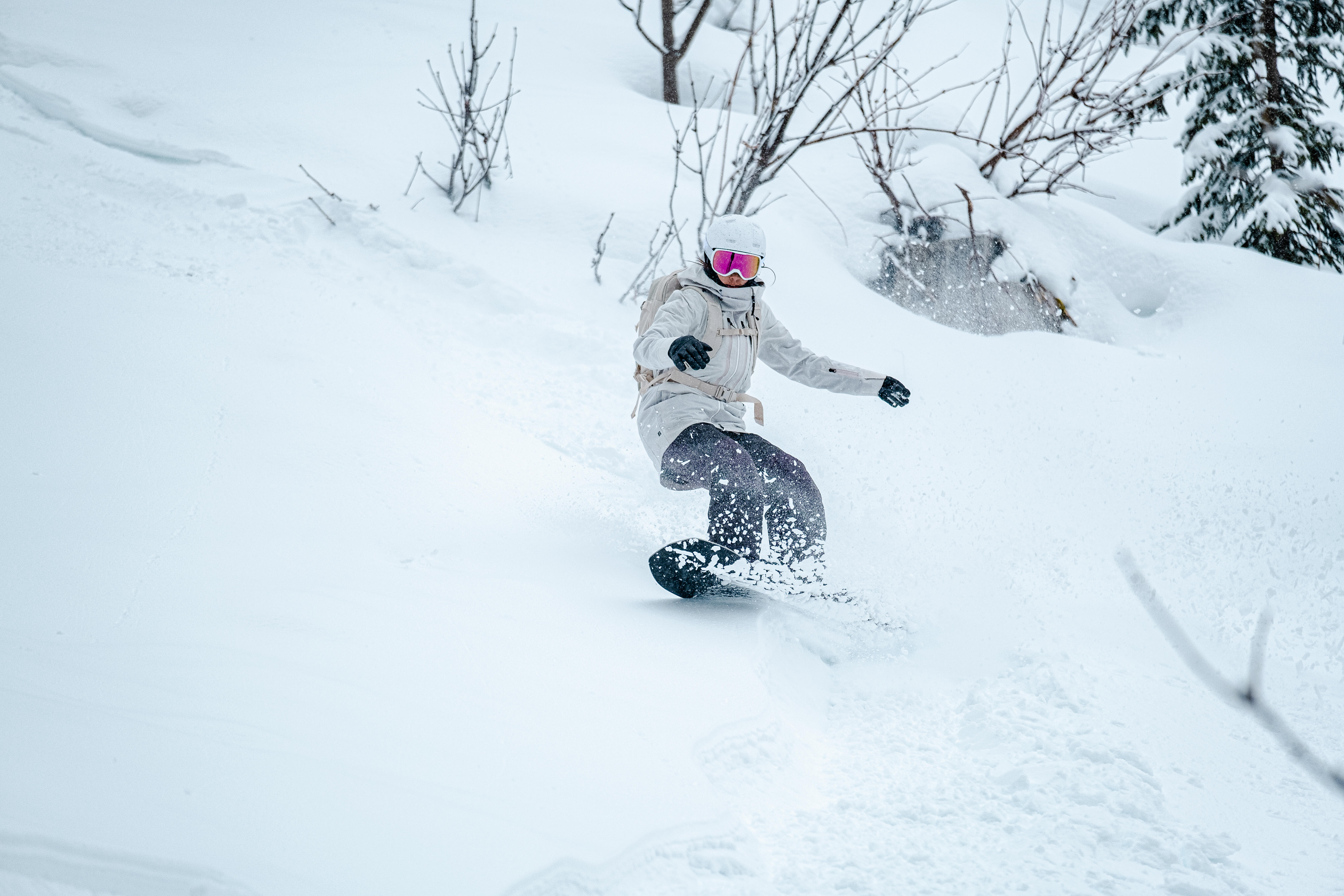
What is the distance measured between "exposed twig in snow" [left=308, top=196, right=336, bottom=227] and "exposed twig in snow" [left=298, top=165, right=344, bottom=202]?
3.6 inches

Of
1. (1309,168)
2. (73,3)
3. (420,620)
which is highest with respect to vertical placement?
(1309,168)

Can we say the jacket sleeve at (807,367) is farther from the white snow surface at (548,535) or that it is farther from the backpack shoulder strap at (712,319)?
the white snow surface at (548,535)

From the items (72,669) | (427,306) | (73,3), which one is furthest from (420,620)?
(73,3)

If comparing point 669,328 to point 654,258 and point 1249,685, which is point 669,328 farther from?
point 1249,685

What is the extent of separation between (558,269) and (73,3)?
4927mm

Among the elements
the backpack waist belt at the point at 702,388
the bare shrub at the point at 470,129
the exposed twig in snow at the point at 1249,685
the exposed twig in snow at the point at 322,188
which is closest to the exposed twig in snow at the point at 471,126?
the bare shrub at the point at 470,129

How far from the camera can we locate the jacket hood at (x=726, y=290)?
330 cm

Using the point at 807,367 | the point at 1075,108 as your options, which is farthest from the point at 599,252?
the point at 1075,108

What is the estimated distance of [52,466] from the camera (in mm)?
2545

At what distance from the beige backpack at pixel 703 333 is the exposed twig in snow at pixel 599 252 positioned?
1.97 meters

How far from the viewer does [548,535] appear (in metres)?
3.20

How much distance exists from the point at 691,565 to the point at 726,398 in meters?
0.81

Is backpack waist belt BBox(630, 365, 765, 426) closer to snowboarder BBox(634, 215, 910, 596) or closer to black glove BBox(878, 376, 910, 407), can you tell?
snowboarder BBox(634, 215, 910, 596)

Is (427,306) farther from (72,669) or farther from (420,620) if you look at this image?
(72,669)
